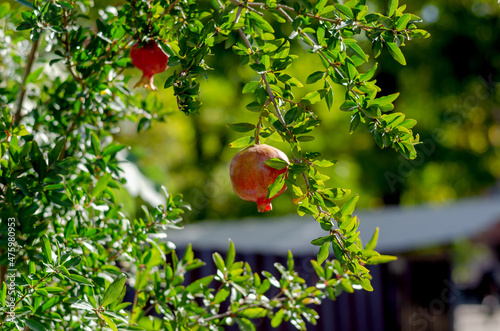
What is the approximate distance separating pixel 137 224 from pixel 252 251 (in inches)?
175

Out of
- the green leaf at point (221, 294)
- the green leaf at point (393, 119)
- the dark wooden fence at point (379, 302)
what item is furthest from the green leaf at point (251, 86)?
the dark wooden fence at point (379, 302)

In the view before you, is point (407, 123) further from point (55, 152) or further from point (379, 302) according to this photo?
point (379, 302)

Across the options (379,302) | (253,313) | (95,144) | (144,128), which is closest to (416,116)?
(379,302)

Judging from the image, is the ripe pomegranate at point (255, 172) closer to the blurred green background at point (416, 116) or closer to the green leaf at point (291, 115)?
the green leaf at point (291, 115)

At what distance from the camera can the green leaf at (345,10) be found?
3.43ft

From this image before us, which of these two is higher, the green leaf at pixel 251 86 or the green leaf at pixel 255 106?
the green leaf at pixel 251 86

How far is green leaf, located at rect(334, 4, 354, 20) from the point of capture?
3.43ft

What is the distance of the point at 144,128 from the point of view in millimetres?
1727

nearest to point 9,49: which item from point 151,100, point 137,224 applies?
point 151,100

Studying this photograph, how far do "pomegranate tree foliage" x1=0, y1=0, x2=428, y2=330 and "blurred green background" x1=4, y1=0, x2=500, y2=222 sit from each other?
658 centimetres

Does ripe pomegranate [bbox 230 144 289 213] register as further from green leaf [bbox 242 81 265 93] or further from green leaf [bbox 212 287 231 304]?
green leaf [bbox 212 287 231 304]

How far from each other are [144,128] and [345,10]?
874mm


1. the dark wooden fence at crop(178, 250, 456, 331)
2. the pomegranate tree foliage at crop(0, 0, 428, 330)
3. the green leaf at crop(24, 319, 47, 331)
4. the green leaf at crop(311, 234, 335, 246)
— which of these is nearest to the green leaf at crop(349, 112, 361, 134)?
the pomegranate tree foliage at crop(0, 0, 428, 330)

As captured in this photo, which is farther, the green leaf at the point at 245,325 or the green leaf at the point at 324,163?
the green leaf at the point at 245,325
